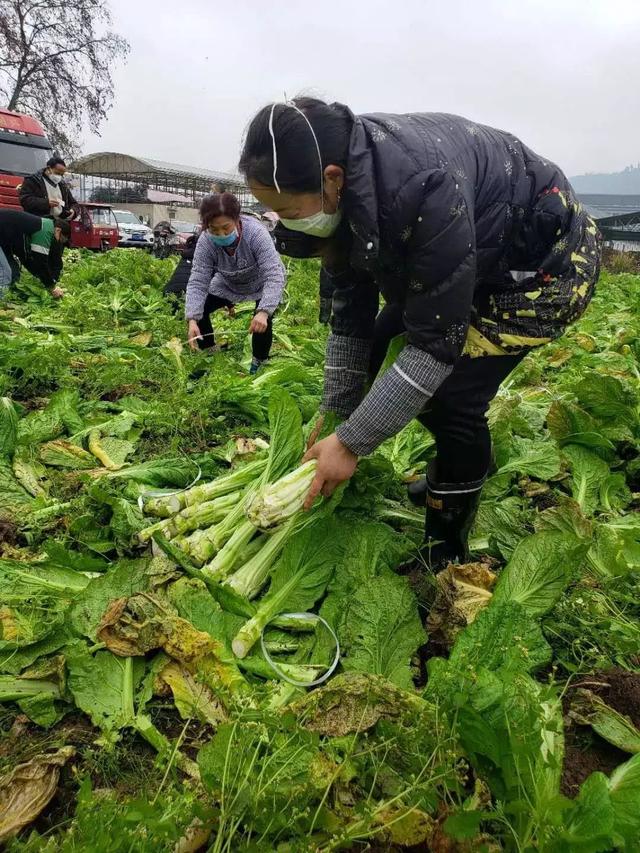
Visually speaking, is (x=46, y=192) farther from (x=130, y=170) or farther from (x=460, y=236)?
(x=130, y=170)

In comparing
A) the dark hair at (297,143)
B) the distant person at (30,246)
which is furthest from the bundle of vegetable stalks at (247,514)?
the distant person at (30,246)

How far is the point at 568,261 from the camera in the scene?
212 cm

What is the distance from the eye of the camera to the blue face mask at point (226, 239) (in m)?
5.18

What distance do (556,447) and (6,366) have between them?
3808 mm

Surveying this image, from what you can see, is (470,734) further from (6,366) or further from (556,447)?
(6,366)

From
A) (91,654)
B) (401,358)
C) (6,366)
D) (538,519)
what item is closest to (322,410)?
(401,358)

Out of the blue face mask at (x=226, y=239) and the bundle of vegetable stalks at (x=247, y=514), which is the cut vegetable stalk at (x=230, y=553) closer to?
the bundle of vegetable stalks at (x=247, y=514)

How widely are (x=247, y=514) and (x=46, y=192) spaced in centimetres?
1142

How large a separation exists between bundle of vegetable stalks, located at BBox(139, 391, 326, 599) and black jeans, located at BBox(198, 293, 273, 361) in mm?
2915

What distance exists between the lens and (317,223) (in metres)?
1.87

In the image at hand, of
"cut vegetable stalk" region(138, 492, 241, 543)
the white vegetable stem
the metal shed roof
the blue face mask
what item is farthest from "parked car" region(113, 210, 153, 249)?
the metal shed roof

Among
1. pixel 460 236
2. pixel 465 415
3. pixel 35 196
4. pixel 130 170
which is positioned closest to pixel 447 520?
pixel 465 415

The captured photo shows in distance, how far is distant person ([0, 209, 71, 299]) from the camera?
816 cm

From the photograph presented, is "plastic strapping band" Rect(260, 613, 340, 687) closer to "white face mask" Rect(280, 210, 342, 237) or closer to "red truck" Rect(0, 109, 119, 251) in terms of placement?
"white face mask" Rect(280, 210, 342, 237)
